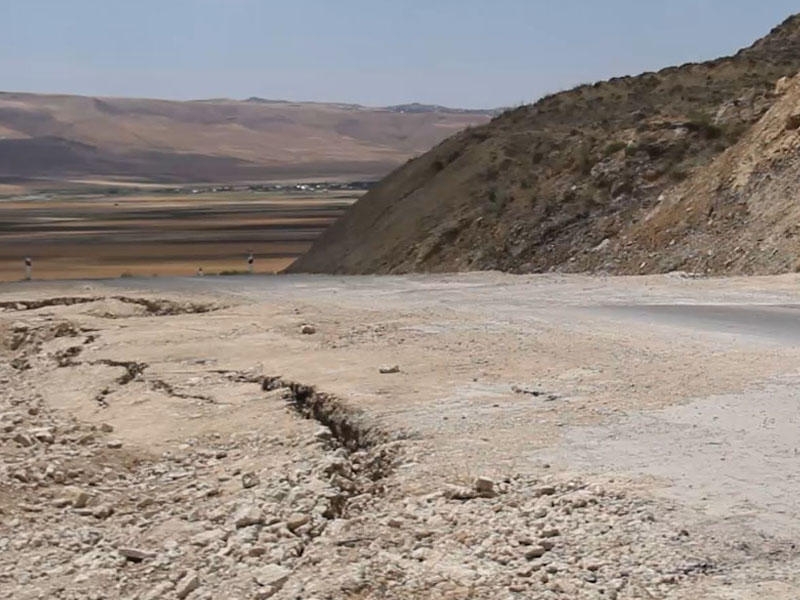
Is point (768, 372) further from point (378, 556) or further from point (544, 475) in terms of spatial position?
point (378, 556)

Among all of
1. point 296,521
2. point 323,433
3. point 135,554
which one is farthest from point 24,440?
point 296,521

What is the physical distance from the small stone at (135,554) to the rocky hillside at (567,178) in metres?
15.4

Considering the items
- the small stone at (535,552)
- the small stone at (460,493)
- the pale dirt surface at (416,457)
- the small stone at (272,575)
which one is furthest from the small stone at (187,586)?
the small stone at (535,552)

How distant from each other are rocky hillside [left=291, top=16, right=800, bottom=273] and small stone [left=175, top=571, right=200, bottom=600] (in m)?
15.8

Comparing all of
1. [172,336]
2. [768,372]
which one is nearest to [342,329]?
[172,336]

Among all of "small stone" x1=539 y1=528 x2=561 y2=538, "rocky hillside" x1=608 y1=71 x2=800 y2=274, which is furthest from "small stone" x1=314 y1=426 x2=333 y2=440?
"rocky hillside" x1=608 y1=71 x2=800 y2=274

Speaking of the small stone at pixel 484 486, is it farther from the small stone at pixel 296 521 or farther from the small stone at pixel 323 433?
the small stone at pixel 323 433

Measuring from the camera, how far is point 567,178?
98.5 ft

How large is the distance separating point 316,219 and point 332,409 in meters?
77.3

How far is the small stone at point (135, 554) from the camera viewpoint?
303 inches

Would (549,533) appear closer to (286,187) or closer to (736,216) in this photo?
(736,216)

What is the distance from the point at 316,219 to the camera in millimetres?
87688

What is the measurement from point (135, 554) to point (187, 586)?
30.7 inches

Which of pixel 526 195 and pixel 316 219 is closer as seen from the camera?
pixel 526 195
